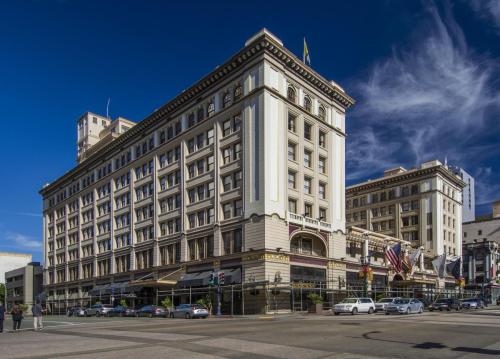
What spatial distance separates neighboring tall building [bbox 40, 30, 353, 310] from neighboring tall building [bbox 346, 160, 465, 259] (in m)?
34.2

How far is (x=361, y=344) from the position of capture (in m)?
16.0

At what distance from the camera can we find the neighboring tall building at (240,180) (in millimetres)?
48250

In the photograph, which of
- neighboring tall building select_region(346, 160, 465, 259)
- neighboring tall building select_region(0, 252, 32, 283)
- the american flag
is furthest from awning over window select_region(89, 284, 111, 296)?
neighboring tall building select_region(0, 252, 32, 283)

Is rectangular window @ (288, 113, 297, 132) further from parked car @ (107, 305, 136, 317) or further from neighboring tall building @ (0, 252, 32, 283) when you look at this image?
neighboring tall building @ (0, 252, 32, 283)

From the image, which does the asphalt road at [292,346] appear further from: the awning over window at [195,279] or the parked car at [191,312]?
the awning over window at [195,279]

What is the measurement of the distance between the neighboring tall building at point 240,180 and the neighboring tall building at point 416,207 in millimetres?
34184

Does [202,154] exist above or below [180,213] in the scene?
above

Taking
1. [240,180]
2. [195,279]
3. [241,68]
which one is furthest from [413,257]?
[241,68]

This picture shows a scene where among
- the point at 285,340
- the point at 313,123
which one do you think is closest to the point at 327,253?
the point at 313,123

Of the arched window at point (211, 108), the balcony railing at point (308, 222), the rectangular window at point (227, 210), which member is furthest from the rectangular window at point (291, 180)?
the arched window at point (211, 108)

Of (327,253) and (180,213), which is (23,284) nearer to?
(180,213)

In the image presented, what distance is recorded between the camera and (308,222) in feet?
170

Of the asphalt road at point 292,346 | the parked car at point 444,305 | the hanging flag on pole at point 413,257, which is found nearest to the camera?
the asphalt road at point 292,346

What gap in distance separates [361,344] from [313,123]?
4143 centimetres
